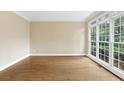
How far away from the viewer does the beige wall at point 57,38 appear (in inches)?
361

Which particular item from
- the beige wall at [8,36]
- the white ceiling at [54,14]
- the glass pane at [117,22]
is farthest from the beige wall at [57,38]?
the glass pane at [117,22]

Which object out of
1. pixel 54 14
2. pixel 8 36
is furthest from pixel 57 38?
pixel 8 36

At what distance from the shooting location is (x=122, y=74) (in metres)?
3.72

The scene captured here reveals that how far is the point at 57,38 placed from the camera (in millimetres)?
9219

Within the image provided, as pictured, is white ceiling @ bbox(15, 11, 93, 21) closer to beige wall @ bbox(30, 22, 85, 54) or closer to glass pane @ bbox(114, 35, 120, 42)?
beige wall @ bbox(30, 22, 85, 54)

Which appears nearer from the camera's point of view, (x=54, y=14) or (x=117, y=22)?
(x=117, y=22)

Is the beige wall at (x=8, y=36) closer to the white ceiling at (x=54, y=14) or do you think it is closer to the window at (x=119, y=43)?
the white ceiling at (x=54, y=14)

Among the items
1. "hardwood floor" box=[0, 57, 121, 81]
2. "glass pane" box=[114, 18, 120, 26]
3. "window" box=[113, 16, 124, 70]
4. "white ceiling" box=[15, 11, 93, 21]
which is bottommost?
"hardwood floor" box=[0, 57, 121, 81]

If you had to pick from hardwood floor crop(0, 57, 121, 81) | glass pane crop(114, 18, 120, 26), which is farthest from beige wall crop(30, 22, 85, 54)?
glass pane crop(114, 18, 120, 26)

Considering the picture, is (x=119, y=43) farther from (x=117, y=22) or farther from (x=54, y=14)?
(x=54, y=14)

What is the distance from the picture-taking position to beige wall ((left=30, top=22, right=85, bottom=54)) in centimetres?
918

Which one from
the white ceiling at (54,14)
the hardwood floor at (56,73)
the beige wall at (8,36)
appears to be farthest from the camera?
the white ceiling at (54,14)
